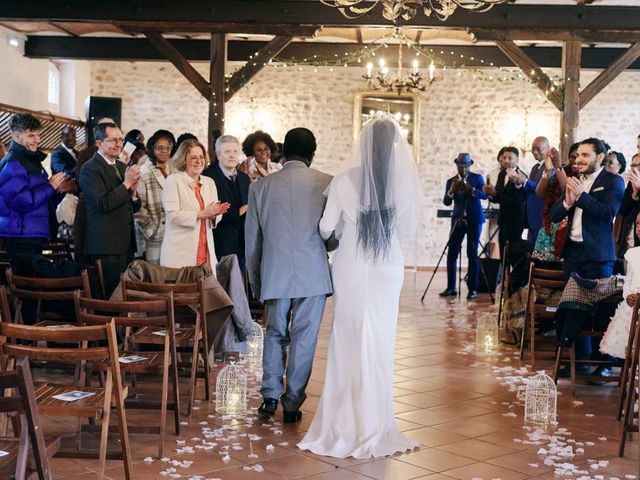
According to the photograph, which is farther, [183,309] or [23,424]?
[183,309]

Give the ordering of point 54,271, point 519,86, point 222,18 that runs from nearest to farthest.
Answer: point 54,271, point 222,18, point 519,86

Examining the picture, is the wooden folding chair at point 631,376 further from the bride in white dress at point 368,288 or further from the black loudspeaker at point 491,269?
the black loudspeaker at point 491,269

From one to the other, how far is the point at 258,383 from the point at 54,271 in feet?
5.13

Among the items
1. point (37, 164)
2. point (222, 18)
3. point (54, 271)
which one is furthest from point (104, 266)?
point (222, 18)

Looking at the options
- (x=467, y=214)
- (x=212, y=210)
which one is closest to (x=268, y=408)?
(x=212, y=210)

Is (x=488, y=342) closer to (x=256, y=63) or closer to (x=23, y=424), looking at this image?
(x=256, y=63)

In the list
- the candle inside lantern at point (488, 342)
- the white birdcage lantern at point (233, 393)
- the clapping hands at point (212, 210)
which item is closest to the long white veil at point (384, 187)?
the white birdcage lantern at point (233, 393)

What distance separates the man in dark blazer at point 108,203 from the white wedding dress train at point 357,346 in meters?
1.99

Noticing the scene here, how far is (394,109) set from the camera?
1603 centimetres

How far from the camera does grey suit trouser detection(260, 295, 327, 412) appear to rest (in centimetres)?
516

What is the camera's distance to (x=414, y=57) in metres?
14.7

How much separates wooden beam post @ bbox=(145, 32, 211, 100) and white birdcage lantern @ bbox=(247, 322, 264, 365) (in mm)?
4916

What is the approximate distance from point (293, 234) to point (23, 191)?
2.56 meters

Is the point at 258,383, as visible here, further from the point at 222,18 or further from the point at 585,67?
the point at 585,67
